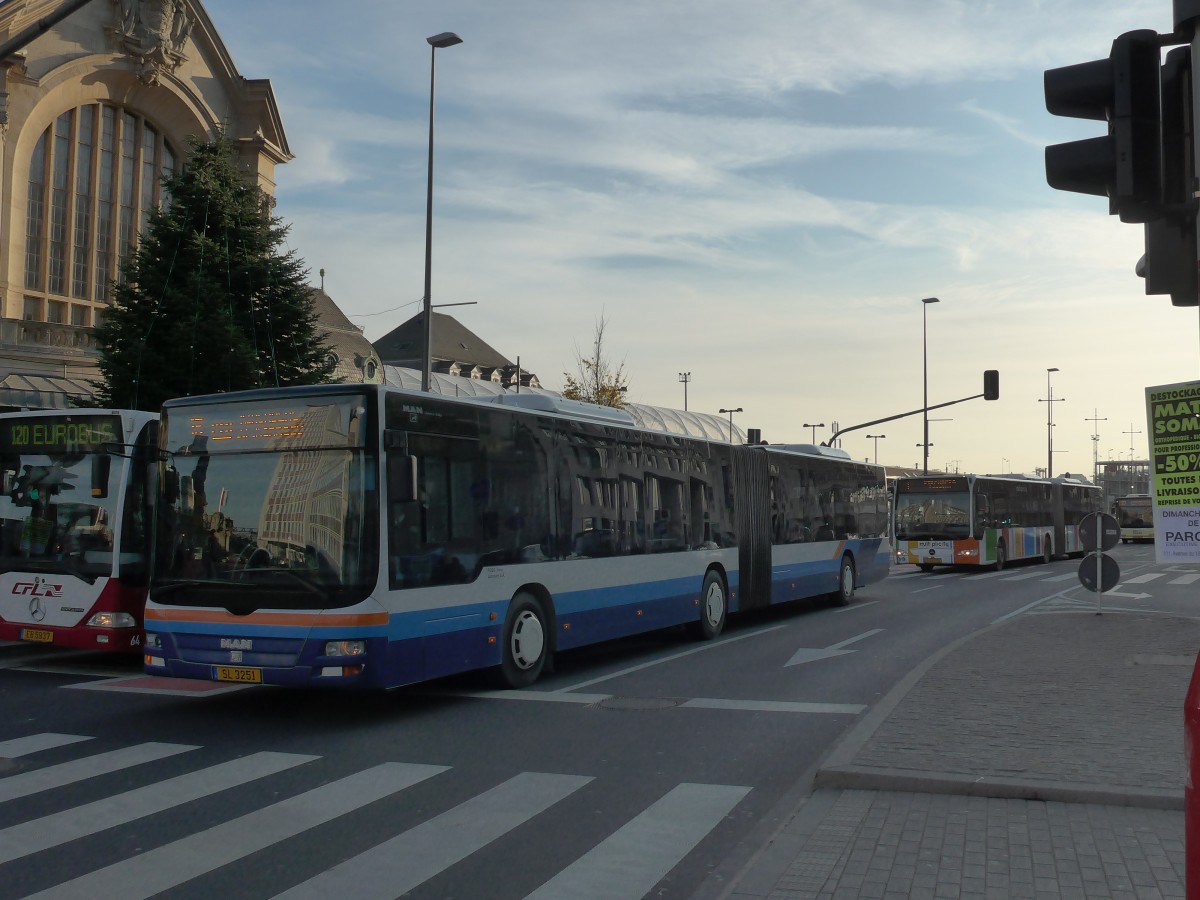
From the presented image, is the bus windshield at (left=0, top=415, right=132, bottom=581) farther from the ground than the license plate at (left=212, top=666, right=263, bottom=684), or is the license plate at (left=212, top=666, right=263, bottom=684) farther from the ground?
the bus windshield at (left=0, top=415, right=132, bottom=581)

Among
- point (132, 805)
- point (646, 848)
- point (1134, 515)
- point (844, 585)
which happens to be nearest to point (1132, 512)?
point (1134, 515)

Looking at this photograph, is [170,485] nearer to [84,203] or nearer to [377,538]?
[377,538]

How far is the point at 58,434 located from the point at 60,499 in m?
0.72

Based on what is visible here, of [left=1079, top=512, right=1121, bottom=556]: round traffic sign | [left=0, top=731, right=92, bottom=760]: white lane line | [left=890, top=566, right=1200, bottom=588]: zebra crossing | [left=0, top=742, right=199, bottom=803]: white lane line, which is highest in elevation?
[left=1079, top=512, right=1121, bottom=556]: round traffic sign

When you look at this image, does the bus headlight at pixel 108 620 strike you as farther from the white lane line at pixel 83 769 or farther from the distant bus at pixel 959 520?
the distant bus at pixel 959 520

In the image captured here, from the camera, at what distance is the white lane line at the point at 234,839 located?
533 centimetres

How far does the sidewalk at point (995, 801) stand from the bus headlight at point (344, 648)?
376cm

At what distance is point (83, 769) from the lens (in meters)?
7.81

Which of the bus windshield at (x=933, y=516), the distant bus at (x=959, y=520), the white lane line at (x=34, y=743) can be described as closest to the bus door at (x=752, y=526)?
the white lane line at (x=34, y=743)

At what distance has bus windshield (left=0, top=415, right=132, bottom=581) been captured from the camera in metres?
12.7

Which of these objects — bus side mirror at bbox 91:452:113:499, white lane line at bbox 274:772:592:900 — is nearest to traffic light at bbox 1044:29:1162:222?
white lane line at bbox 274:772:592:900

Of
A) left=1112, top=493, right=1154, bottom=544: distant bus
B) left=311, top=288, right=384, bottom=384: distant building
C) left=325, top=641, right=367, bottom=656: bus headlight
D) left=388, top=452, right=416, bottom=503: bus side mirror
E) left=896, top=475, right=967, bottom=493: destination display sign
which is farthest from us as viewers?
left=1112, top=493, right=1154, bottom=544: distant bus

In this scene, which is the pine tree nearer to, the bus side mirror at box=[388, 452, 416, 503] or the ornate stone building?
the ornate stone building

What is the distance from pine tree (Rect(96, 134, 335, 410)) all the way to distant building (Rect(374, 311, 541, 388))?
7567 cm
